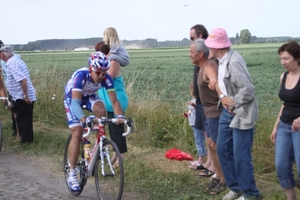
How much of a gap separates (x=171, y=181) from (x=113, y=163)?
1422 millimetres

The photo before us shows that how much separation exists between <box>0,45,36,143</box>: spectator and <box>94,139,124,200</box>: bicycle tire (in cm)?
435

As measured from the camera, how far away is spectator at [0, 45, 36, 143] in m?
10.1

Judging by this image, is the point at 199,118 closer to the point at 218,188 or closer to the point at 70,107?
the point at 218,188

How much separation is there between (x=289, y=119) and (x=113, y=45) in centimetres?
355

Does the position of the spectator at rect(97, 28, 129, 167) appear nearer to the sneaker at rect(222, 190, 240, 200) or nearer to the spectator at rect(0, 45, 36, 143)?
the sneaker at rect(222, 190, 240, 200)

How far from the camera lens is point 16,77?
1008 cm

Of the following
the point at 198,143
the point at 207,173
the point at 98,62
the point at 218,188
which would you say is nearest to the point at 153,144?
the point at 198,143

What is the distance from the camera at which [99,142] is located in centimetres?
Result: 623

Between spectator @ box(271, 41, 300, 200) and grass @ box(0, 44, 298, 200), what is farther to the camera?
grass @ box(0, 44, 298, 200)

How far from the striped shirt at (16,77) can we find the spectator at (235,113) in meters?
5.26

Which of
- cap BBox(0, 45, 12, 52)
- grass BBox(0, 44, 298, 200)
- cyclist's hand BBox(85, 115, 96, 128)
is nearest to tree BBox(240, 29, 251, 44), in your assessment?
grass BBox(0, 44, 298, 200)

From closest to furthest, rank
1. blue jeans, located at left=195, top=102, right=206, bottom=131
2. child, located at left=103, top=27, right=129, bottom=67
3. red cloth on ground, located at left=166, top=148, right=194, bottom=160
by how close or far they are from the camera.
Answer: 1. blue jeans, located at left=195, top=102, right=206, bottom=131
2. child, located at left=103, top=27, right=129, bottom=67
3. red cloth on ground, located at left=166, top=148, right=194, bottom=160

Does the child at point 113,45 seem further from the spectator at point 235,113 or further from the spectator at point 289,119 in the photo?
the spectator at point 289,119

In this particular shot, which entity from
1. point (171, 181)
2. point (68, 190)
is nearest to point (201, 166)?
point (171, 181)
